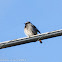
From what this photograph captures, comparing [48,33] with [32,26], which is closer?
[48,33]

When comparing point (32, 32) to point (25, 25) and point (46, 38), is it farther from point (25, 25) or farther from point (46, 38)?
point (46, 38)

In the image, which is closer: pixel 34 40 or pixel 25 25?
pixel 34 40

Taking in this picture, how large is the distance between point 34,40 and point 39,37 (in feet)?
0.35

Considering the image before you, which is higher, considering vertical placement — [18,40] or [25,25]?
[25,25]

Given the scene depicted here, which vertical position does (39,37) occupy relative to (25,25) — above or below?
below

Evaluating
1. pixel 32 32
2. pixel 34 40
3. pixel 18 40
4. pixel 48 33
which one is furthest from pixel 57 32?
pixel 32 32

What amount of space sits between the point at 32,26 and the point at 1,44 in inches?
238

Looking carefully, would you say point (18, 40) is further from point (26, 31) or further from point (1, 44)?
point (26, 31)

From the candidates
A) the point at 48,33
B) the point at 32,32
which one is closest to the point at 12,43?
the point at 48,33

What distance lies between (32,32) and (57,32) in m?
5.82

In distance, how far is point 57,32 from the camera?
3.80m

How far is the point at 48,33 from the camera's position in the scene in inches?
153

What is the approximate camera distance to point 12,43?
3.88 meters

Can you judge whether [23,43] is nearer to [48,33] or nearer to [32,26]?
[48,33]
